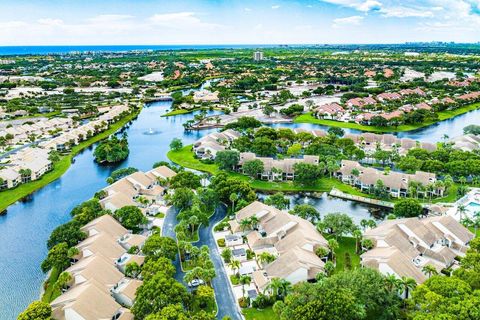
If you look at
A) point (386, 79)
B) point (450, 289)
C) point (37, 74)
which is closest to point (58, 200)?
point (450, 289)

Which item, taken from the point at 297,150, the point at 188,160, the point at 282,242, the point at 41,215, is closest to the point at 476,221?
the point at 282,242

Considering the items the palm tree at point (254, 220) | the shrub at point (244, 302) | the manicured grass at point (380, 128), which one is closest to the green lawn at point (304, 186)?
the palm tree at point (254, 220)

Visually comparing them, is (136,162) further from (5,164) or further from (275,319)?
(275,319)

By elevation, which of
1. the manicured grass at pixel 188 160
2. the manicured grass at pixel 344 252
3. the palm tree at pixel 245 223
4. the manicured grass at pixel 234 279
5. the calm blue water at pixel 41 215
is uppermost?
the palm tree at pixel 245 223

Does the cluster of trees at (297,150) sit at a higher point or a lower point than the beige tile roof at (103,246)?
higher

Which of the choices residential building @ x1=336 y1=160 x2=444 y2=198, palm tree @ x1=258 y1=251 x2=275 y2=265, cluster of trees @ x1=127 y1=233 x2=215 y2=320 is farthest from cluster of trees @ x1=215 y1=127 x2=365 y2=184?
cluster of trees @ x1=127 y1=233 x2=215 y2=320

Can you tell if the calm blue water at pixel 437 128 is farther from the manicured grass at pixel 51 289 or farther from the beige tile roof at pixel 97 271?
the manicured grass at pixel 51 289

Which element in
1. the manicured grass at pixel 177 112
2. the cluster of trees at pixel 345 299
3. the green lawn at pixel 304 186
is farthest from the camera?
the manicured grass at pixel 177 112
